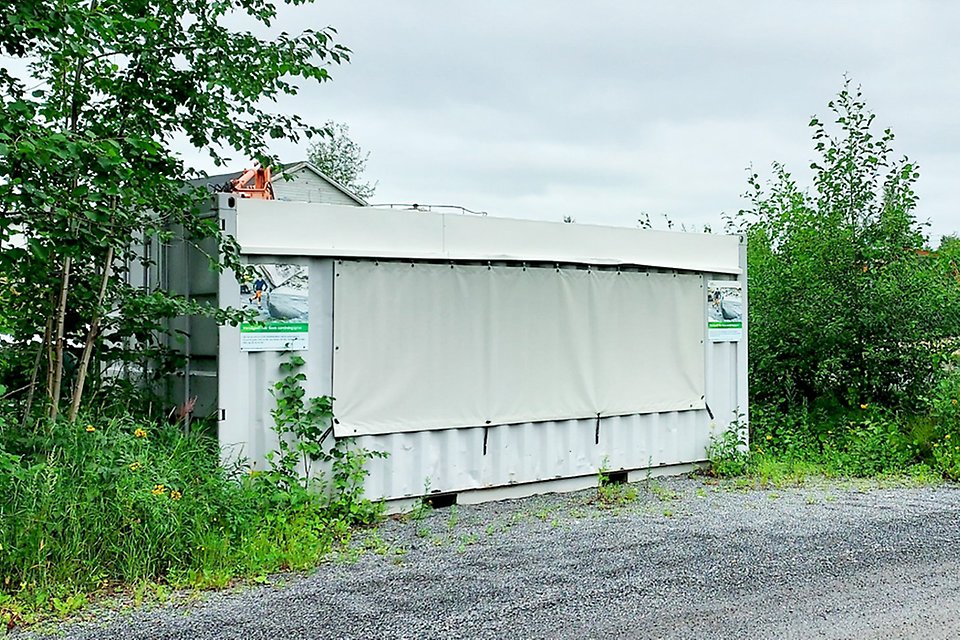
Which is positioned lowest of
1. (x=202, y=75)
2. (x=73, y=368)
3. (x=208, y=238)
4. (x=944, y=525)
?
(x=944, y=525)

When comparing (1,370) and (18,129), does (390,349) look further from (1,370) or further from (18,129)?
(18,129)

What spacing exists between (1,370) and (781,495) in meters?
6.24

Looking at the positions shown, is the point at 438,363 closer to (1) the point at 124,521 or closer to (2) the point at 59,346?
(2) the point at 59,346

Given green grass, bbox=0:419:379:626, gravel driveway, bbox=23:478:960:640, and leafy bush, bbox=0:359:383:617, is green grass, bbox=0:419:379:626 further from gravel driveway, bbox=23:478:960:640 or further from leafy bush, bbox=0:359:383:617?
gravel driveway, bbox=23:478:960:640

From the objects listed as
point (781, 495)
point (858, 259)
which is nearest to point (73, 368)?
point (781, 495)

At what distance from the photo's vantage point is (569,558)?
6402 millimetres

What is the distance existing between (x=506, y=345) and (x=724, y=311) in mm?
2721

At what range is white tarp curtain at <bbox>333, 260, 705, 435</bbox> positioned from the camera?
7.66m

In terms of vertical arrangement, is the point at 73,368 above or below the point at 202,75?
below

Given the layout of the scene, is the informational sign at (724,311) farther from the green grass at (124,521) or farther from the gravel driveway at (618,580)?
the green grass at (124,521)

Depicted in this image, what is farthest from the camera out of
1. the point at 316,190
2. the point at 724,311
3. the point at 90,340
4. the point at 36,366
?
the point at 316,190

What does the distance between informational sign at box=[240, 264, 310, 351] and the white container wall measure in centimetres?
4

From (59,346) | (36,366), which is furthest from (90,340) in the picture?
(36,366)

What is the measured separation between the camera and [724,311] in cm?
1003
